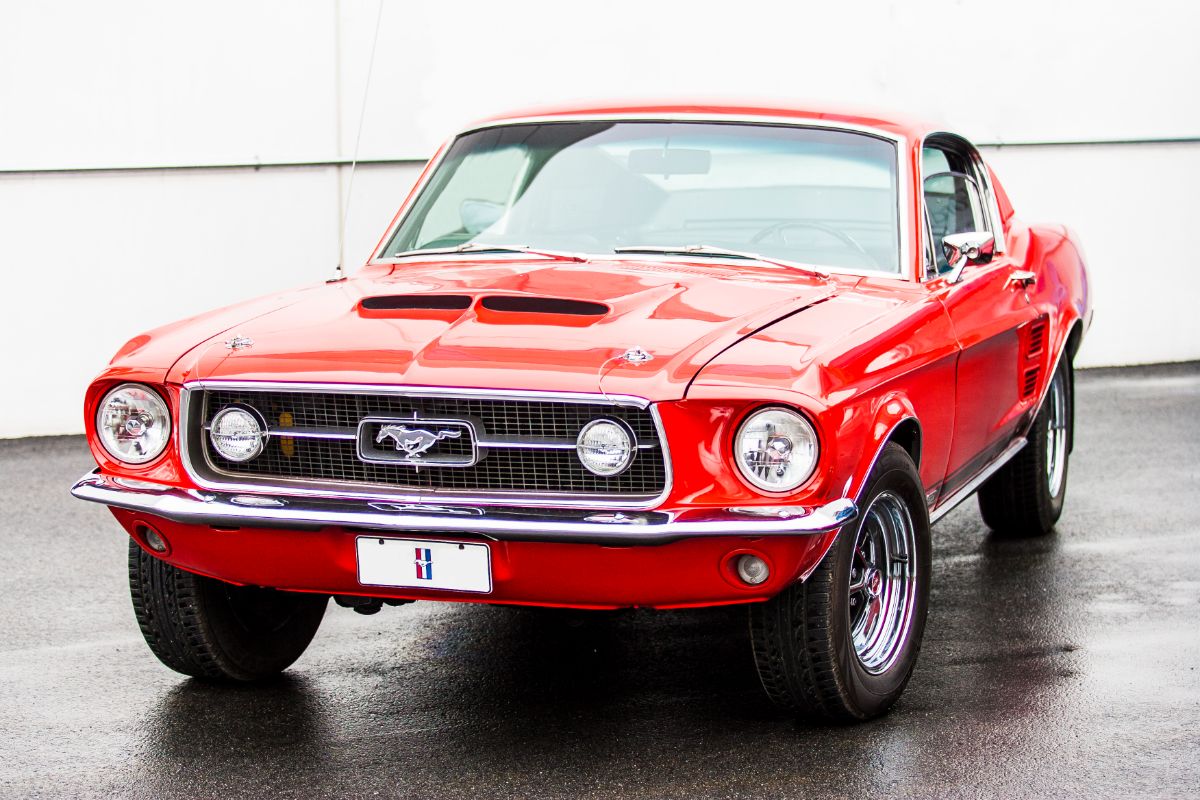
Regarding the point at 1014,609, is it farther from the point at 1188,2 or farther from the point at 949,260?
the point at 1188,2

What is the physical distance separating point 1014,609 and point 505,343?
2384 mm

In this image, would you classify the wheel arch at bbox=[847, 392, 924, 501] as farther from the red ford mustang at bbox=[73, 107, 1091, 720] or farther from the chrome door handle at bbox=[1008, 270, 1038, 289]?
the chrome door handle at bbox=[1008, 270, 1038, 289]

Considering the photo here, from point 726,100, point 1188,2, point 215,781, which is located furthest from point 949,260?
point 1188,2

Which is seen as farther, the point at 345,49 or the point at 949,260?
the point at 345,49

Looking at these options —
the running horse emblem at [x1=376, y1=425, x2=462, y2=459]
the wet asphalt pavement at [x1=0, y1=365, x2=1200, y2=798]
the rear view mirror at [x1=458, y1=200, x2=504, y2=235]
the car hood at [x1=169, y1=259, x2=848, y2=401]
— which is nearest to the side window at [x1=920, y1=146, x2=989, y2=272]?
the car hood at [x1=169, y1=259, x2=848, y2=401]

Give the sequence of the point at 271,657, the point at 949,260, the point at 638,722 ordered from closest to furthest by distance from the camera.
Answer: the point at 638,722 → the point at 271,657 → the point at 949,260

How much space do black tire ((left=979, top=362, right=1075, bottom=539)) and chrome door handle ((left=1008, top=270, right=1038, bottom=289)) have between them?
0.59 meters

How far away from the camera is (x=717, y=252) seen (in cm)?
478

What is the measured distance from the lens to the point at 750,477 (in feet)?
11.9

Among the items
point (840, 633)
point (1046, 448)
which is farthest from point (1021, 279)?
point (840, 633)

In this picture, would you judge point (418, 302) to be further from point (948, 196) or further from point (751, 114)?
point (948, 196)

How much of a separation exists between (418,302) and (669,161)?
123cm

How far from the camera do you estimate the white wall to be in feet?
29.8

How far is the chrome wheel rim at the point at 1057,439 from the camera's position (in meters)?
6.61
